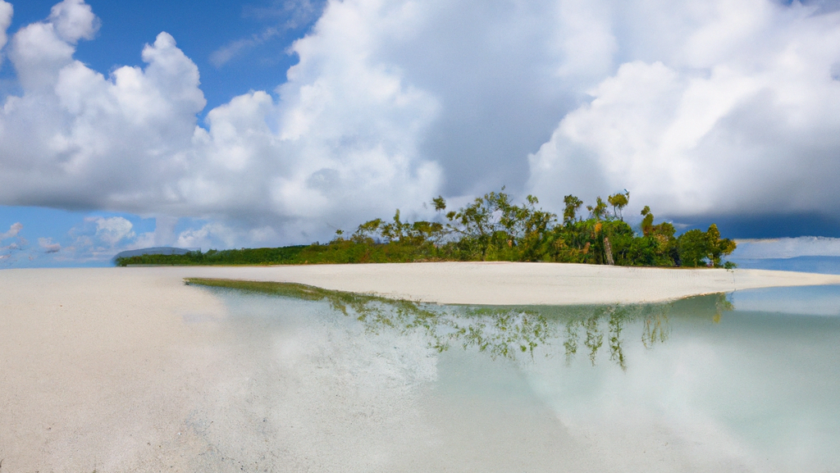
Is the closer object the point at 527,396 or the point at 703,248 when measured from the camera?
the point at 527,396

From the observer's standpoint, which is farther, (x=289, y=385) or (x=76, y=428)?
(x=289, y=385)

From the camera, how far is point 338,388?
130 inches

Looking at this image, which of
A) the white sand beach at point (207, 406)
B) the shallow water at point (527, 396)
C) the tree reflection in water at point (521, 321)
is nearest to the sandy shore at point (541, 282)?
the tree reflection in water at point (521, 321)

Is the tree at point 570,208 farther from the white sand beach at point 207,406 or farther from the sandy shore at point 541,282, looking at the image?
the white sand beach at point 207,406

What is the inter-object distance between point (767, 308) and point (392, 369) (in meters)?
7.30

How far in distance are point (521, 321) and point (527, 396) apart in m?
2.60

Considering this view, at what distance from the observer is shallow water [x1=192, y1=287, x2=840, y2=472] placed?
247 cm

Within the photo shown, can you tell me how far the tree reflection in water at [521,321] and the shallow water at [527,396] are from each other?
0.14 ft

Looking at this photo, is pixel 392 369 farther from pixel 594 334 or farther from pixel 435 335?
pixel 594 334

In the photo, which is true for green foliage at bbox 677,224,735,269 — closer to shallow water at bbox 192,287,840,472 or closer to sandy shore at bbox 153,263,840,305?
sandy shore at bbox 153,263,840,305

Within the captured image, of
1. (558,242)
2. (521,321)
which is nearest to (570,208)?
(558,242)

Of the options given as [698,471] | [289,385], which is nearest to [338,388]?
[289,385]

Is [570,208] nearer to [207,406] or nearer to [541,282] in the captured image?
[541,282]

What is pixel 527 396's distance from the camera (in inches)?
126
